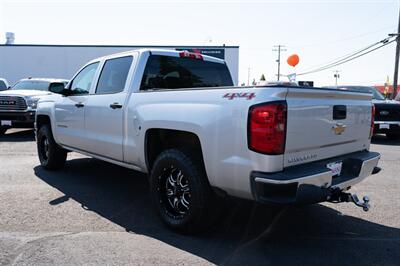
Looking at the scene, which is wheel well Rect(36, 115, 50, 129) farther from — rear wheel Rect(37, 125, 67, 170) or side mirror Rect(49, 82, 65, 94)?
side mirror Rect(49, 82, 65, 94)

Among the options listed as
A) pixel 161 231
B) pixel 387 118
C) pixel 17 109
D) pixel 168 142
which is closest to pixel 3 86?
pixel 17 109

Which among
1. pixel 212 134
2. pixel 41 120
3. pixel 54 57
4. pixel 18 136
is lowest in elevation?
pixel 18 136

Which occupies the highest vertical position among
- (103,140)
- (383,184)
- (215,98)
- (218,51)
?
(218,51)

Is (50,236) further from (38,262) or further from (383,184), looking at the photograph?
(383,184)

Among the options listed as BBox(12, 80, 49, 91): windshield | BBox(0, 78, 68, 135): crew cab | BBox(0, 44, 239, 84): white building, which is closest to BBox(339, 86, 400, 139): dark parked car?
BBox(0, 78, 68, 135): crew cab

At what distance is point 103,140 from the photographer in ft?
17.0

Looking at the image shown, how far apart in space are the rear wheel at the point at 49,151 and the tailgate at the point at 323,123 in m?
4.67

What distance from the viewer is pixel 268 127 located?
10.4ft

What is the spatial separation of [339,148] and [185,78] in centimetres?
228

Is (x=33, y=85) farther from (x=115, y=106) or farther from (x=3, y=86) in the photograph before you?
(x=115, y=106)

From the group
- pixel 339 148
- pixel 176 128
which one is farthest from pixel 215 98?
pixel 339 148

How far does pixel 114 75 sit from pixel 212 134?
7.62 ft

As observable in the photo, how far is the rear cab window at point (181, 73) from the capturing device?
493cm

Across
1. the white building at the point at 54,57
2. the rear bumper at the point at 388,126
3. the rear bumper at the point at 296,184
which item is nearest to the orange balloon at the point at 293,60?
the rear bumper at the point at 388,126
